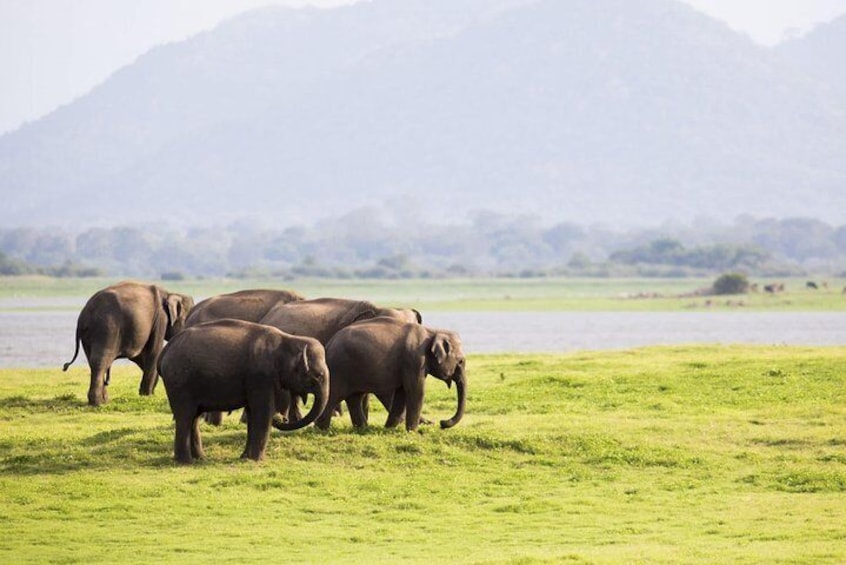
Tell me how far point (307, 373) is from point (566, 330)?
4324 centimetres

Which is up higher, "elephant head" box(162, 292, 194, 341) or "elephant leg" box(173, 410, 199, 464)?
"elephant head" box(162, 292, 194, 341)

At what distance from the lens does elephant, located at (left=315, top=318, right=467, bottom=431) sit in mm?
19469

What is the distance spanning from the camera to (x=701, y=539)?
1486 centimetres

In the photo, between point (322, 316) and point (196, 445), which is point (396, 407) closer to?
point (322, 316)

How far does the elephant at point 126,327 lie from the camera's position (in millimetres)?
24078

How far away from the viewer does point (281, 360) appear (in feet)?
59.0

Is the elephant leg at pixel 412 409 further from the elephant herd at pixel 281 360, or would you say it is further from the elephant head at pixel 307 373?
the elephant head at pixel 307 373

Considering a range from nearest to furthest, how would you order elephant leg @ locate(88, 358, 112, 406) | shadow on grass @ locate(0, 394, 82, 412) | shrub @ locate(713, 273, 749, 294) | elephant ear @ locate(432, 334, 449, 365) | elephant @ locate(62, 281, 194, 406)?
elephant ear @ locate(432, 334, 449, 365) < shadow on grass @ locate(0, 394, 82, 412) < elephant leg @ locate(88, 358, 112, 406) < elephant @ locate(62, 281, 194, 406) < shrub @ locate(713, 273, 749, 294)

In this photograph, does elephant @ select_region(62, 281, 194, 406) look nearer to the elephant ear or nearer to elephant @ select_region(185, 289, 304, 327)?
elephant @ select_region(185, 289, 304, 327)

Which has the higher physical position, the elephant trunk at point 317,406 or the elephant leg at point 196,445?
the elephant trunk at point 317,406

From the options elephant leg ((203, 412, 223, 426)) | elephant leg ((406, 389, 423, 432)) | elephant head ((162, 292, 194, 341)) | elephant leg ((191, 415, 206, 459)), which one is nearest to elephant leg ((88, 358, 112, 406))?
elephant head ((162, 292, 194, 341))

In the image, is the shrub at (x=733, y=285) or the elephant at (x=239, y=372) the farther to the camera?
the shrub at (x=733, y=285)

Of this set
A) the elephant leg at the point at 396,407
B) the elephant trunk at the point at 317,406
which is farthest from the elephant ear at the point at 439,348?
the elephant trunk at the point at 317,406

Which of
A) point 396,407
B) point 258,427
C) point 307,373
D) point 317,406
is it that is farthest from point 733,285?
point 307,373
